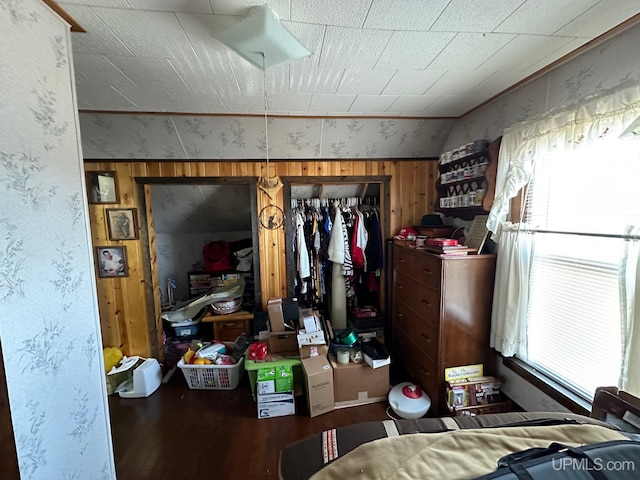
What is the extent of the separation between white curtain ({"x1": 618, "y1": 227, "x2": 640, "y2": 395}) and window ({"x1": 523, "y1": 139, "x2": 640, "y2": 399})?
2 centimetres

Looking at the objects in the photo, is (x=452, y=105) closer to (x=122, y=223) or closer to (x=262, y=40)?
(x=262, y=40)

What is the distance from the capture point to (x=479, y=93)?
1.76 meters

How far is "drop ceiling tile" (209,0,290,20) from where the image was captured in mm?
949

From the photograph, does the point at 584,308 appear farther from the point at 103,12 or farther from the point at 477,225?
the point at 103,12

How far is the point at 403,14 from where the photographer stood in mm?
1009

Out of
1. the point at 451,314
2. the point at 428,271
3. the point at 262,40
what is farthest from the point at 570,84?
the point at 262,40

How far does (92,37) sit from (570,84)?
231cm

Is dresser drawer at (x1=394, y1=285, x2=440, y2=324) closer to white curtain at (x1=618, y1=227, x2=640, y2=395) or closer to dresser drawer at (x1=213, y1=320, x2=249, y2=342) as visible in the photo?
white curtain at (x1=618, y1=227, x2=640, y2=395)

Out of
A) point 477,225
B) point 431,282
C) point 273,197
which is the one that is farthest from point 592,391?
point 273,197

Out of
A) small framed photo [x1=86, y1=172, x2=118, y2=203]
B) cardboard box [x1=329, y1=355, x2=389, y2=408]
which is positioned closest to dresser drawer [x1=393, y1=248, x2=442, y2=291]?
cardboard box [x1=329, y1=355, x2=389, y2=408]

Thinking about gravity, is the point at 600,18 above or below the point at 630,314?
above

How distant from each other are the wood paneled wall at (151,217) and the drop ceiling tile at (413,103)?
0.63m

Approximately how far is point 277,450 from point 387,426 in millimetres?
1067

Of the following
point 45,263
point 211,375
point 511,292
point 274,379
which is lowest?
point 211,375
